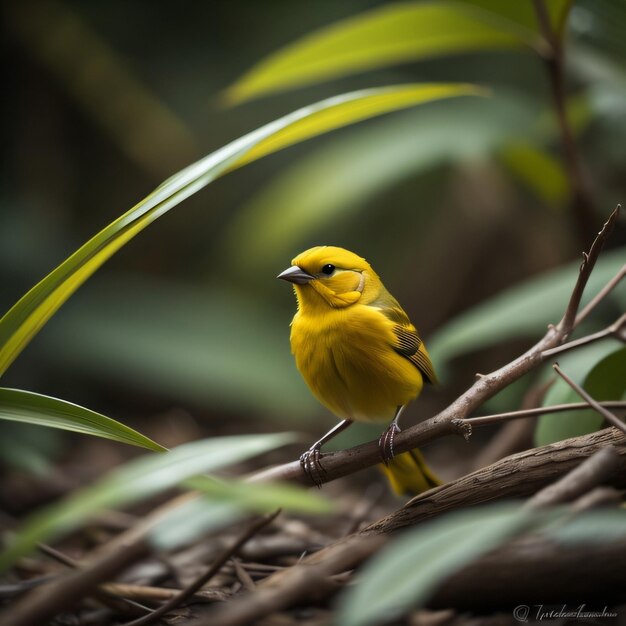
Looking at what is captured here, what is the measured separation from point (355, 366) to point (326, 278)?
0.30 metres

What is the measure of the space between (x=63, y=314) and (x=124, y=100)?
1.55m

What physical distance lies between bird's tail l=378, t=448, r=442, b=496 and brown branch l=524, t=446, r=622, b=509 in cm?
97

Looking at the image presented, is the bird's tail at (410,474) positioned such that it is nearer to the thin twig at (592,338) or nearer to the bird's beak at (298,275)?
the bird's beak at (298,275)

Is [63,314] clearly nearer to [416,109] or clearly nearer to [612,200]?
[416,109]

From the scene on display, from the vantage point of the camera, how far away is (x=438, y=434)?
154 centimetres

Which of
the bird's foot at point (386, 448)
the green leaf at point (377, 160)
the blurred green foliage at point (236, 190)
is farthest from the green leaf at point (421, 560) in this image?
the green leaf at point (377, 160)

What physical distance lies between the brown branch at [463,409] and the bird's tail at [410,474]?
20.9 inches

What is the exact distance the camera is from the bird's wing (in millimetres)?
2107

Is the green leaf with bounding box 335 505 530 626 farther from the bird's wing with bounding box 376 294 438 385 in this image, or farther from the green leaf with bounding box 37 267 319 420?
the green leaf with bounding box 37 267 319 420

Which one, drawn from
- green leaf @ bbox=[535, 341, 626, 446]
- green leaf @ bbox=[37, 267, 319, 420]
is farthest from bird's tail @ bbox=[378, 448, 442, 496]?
green leaf @ bbox=[37, 267, 319, 420]

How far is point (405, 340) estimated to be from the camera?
213 centimetres

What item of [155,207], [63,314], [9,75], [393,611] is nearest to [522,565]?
[393,611]

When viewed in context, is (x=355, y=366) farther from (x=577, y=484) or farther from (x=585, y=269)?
(x=577, y=484)

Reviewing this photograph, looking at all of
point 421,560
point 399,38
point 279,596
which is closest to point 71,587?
point 279,596
